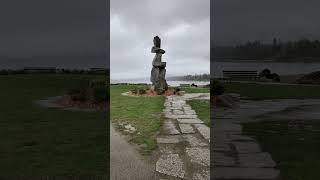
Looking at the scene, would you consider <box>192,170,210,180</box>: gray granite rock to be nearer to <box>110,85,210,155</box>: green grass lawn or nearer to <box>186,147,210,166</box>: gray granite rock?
<box>186,147,210,166</box>: gray granite rock

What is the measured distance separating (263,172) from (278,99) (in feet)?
18.6

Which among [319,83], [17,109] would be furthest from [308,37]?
[17,109]

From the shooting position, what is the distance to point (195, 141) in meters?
5.14

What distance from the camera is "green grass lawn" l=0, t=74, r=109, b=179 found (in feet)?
13.6

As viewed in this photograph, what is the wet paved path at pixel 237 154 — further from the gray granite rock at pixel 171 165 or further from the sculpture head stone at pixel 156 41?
the sculpture head stone at pixel 156 41

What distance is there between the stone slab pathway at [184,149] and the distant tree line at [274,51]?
1321 millimetres

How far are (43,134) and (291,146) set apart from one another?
10.9 feet

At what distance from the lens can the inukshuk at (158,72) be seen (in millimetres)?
12531

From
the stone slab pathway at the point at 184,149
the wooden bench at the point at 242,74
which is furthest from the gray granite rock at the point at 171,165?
the wooden bench at the point at 242,74

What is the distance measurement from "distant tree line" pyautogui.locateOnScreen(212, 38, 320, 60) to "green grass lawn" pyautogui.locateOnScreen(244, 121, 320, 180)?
1221 mm

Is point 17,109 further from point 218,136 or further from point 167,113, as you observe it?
point 167,113

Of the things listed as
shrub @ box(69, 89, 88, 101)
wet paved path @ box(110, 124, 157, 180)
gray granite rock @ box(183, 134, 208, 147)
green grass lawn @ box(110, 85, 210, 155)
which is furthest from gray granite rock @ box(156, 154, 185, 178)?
shrub @ box(69, 89, 88, 101)

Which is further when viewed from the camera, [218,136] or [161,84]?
[161,84]

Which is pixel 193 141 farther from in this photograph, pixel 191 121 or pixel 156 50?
pixel 156 50
